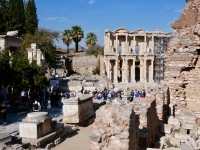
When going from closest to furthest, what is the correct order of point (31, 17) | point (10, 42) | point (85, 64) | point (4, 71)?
point (4, 71)
point (10, 42)
point (31, 17)
point (85, 64)

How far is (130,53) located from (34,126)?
4028cm

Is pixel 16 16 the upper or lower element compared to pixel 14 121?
upper

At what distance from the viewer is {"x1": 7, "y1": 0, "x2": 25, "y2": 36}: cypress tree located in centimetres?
4431

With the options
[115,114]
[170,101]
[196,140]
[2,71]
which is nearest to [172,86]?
[170,101]

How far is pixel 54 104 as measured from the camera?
19266 mm

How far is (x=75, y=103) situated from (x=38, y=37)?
1273 inches

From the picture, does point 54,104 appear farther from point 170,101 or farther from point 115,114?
point 115,114

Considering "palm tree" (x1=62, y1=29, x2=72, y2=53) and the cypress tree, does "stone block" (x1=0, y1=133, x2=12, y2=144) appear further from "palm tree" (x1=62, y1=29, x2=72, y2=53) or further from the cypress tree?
"palm tree" (x1=62, y1=29, x2=72, y2=53)

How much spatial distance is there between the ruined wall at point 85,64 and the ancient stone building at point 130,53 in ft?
18.5

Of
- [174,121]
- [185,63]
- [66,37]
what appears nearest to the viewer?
[174,121]

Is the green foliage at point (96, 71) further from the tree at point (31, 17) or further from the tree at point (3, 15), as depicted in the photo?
the tree at point (3, 15)

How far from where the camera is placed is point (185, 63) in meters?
10.9

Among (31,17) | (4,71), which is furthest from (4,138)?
(31,17)

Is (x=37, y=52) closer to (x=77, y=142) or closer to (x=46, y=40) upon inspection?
(x=46, y=40)
